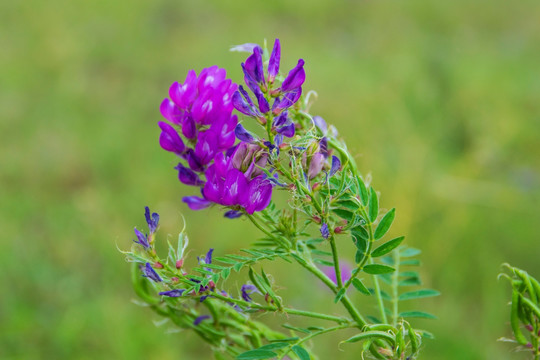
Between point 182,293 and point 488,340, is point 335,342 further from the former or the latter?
point 182,293

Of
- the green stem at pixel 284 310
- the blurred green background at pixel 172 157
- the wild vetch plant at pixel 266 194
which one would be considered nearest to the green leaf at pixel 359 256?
the wild vetch plant at pixel 266 194

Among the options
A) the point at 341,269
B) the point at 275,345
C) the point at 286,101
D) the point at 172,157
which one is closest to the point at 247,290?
the point at 275,345

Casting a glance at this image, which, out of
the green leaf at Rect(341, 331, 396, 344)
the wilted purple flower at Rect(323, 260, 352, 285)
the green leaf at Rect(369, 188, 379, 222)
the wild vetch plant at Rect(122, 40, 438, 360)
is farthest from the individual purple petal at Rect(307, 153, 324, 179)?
the wilted purple flower at Rect(323, 260, 352, 285)

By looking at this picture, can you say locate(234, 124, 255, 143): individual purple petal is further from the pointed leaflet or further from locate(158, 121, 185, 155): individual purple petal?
the pointed leaflet

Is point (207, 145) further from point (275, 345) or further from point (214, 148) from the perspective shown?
point (275, 345)

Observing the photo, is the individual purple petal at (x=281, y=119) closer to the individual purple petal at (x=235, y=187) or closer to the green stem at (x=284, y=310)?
the individual purple petal at (x=235, y=187)

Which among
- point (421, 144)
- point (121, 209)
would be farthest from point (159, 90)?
point (421, 144)
